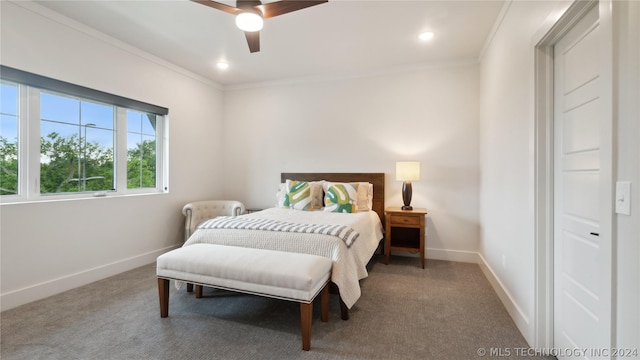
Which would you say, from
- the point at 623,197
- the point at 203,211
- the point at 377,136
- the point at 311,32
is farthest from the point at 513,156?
the point at 203,211

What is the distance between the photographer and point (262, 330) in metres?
1.94

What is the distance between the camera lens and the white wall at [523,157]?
0.93 meters

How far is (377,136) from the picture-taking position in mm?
3871

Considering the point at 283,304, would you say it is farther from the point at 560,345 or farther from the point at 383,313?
the point at 560,345

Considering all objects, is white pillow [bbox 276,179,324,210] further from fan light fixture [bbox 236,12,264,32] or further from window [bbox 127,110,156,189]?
fan light fixture [bbox 236,12,264,32]

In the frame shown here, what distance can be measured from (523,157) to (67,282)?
13.8ft

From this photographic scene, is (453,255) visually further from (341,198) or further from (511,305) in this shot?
(341,198)

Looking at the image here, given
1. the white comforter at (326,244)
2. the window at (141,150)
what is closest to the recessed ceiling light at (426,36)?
the white comforter at (326,244)

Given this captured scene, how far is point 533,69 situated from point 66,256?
4.26m

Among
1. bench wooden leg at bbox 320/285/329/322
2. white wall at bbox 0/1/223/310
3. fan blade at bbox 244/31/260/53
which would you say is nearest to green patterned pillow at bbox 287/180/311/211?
bench wooden leg at bbox 320/285/329/322

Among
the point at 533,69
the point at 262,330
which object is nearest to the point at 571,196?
the point at 533,69

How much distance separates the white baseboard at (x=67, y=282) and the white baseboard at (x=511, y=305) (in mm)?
3931

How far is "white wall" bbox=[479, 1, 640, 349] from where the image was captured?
3.04ft

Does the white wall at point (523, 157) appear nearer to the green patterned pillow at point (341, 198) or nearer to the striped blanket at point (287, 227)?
the striped blanket at point (287, 227)
